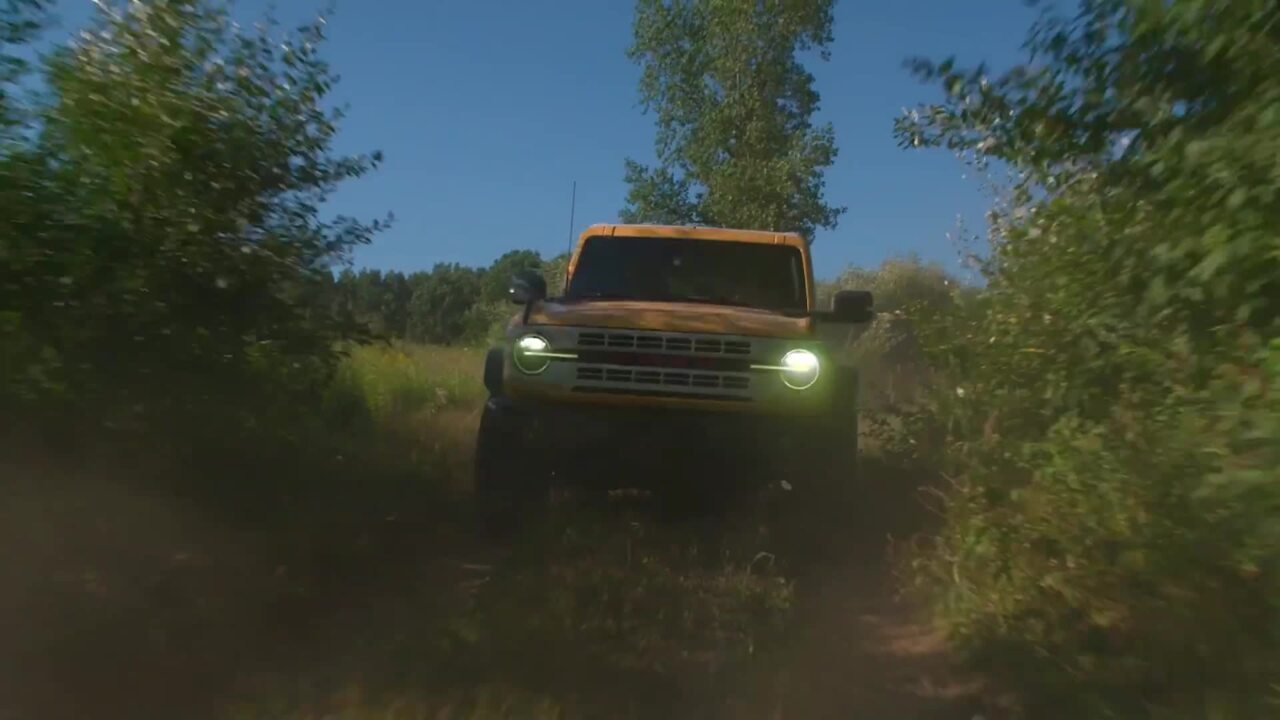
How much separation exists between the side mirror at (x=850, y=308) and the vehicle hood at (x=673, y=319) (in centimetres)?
52

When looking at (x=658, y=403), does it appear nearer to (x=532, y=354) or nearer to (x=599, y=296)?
(x=532, y=354)

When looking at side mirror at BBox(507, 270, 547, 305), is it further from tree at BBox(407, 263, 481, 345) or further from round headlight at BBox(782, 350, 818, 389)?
tree at BBox(407, 263, 481, 345)

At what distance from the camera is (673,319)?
636cm

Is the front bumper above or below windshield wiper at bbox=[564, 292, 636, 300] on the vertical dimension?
below

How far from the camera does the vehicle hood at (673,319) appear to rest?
625 cm

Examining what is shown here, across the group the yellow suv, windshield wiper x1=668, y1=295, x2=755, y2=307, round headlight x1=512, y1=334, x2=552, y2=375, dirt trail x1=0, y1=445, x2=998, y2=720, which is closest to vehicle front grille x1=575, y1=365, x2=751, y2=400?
the yellow suv

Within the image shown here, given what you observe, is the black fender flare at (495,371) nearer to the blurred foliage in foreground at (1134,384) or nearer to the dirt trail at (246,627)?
the dirt trail at (246,627)

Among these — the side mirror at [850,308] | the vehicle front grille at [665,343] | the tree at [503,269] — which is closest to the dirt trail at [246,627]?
the vehicle front grille at [665,343]

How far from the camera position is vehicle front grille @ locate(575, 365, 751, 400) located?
6211 millimetres

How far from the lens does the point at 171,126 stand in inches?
193

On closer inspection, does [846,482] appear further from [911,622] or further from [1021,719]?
[1021,719]

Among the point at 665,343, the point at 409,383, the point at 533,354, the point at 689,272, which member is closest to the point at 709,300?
the point at 689,272

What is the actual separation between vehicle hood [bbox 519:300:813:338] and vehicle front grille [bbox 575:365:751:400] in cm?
25

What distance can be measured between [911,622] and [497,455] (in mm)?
2563
